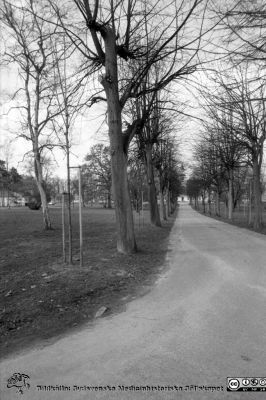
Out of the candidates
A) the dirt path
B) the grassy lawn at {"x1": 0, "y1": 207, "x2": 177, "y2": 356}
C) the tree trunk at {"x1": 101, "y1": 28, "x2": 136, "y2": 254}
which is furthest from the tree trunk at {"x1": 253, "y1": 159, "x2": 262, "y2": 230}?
the dirt path

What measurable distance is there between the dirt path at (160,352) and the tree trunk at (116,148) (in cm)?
362

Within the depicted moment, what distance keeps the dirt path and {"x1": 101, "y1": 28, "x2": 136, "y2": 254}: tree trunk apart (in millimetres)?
3621

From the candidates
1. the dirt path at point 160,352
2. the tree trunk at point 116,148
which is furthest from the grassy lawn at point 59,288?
the tree trunk at point 116,148

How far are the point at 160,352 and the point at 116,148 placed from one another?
Answer: 655cm

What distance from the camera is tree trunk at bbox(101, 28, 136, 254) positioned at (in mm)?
9023

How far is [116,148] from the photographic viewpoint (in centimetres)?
916

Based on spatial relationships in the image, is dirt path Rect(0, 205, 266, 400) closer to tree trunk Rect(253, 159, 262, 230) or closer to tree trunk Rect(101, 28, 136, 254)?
tree trunk Rect(101, 28, 136, 254)

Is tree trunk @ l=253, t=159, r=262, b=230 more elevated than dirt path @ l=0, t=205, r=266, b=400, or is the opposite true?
tree trunk @ l=253, t=159, r=262, b=230

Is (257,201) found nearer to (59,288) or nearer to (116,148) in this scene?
(116,148)

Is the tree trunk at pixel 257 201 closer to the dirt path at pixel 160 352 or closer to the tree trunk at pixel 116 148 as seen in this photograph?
the tree trunk at pixel 116 148

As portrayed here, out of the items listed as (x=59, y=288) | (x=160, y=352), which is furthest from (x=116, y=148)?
(x=160, y=352)

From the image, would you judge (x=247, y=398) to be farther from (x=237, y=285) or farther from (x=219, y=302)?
(x=237, y=285)

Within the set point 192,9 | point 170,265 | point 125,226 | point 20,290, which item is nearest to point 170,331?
point 20,290

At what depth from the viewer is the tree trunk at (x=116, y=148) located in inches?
355
